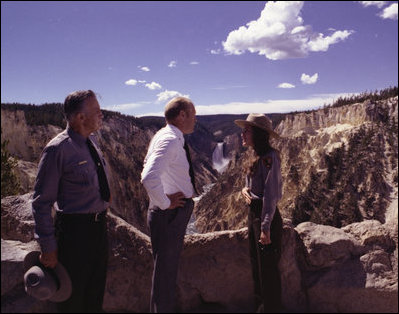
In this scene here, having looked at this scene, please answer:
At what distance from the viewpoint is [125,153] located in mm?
69250

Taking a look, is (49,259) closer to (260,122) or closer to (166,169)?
(166,169)

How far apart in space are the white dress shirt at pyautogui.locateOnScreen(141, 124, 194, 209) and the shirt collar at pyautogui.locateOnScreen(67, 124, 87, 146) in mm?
488

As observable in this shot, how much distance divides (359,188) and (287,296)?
4342cm

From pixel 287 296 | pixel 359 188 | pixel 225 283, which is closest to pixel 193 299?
pixel 225 283

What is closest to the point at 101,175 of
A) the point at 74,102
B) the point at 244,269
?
the point at 74,102

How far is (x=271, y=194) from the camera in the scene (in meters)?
3.01

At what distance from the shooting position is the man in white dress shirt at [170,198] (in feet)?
8.37

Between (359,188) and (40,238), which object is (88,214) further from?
(359,188)

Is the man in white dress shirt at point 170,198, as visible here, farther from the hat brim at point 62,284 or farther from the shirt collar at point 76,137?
the hat brim at point 62,284

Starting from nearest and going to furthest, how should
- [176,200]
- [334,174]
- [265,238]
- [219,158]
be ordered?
[176,200], [265,238], [334,174], [219,158]

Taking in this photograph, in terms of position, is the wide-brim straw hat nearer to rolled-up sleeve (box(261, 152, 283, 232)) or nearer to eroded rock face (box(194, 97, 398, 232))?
rolled-up sleeve (box(261, 152, 283, 232))

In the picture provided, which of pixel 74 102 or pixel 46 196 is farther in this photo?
pixel 74 102

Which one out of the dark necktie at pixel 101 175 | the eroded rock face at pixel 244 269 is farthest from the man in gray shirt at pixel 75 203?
the eroded rock face at pixel 244 269

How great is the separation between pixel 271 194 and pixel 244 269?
1314mm
